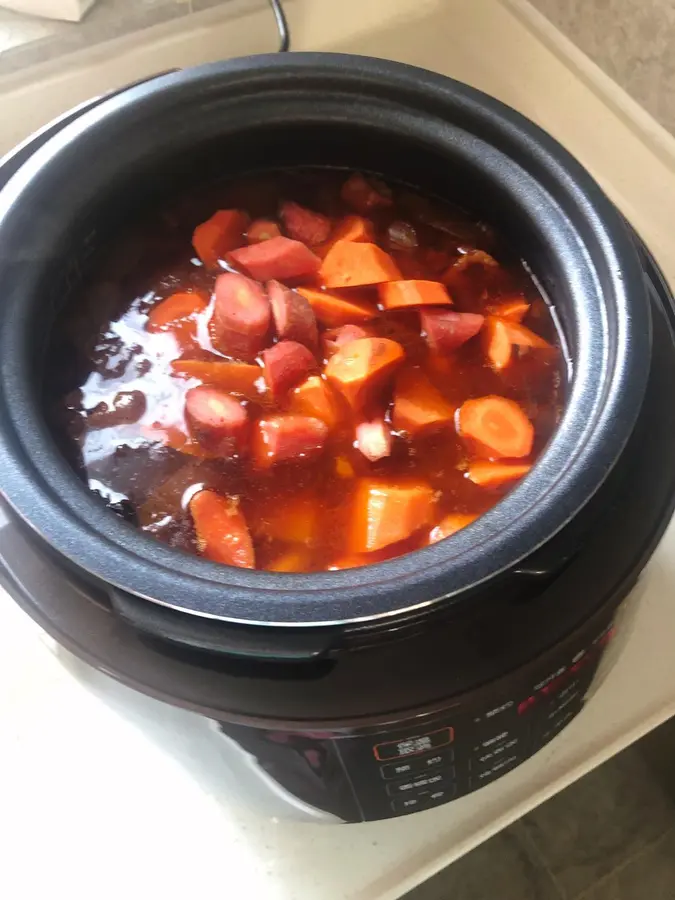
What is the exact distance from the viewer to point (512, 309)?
81 centimetres

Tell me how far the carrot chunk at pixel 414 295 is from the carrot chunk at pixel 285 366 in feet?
0.33

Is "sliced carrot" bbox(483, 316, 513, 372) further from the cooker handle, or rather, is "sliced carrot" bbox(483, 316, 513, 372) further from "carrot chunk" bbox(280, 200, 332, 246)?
the cooker handle

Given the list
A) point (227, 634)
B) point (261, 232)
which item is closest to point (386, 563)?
point (227, 634)

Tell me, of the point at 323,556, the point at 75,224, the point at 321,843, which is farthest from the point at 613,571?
the point at 75,224

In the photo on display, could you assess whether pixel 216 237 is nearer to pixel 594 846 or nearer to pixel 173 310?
pixel 173 310

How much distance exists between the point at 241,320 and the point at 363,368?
12cm

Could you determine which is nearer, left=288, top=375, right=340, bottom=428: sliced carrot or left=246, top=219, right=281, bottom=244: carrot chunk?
left=288, top=375, right=340, bottom=428: sliced carrot

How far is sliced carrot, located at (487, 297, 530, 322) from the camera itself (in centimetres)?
81

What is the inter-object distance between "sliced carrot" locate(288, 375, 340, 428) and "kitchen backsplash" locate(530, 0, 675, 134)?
0.60 m

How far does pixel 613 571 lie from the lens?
616mm

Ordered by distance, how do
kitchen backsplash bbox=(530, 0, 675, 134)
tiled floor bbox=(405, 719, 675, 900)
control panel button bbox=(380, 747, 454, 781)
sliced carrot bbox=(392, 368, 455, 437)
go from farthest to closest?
tiled floor bbox=(405, 719, 675, 900) → kitchen backsplash bbox=(530, 0, 675, 134) → sliced carrot bbox=(392, 368, 455, 437) → control panel button bbox=(380, 747, 454, 781)

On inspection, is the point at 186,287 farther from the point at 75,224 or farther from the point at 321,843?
the point at 321,843

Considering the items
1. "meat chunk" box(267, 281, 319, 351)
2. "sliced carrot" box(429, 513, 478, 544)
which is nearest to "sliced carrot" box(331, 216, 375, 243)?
"meat chunk" box(267, 281, 319, 351)

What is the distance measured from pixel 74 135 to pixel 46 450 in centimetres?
31
